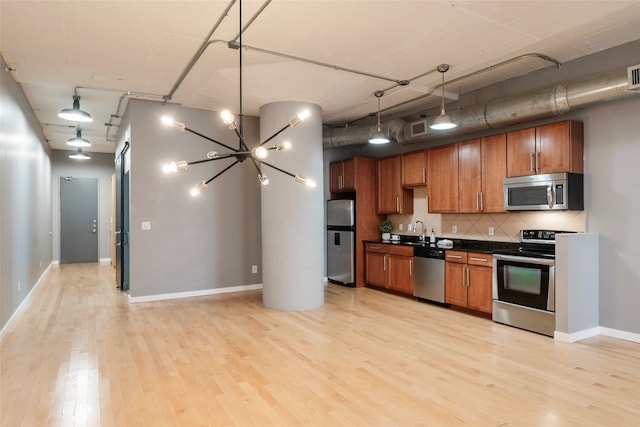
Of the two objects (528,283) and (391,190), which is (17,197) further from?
(528,283)

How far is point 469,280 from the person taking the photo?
514 cm

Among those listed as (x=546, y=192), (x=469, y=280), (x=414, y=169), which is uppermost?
(x=414, y=169)

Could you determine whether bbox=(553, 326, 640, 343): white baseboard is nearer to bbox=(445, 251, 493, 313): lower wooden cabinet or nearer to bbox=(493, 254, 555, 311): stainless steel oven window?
bbox=(493, 254, 555, 311): stainless steel oven window

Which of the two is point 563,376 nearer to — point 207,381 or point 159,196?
point 207,381

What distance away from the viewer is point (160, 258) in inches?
238

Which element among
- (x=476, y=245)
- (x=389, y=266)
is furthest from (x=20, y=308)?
(x=476, y=245)

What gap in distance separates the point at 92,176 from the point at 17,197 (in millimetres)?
6377

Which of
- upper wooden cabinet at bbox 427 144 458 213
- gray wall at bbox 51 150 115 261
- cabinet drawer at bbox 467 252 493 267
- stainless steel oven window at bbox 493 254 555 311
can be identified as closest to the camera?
stainless steel oven window at bbox 493 254 555 311

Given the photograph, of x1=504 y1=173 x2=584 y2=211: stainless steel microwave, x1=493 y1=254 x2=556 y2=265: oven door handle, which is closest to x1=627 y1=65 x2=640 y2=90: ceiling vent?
x1=504 y1=173 x2=584 y2=211: stainless steel microwave

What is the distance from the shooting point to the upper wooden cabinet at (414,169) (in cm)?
618

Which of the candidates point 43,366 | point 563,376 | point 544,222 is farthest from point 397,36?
point 43,366

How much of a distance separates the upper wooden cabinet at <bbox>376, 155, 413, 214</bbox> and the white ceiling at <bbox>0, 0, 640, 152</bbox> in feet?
4.60

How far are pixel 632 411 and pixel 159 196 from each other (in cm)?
600

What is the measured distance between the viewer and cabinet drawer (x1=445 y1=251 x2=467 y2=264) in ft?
17.1
